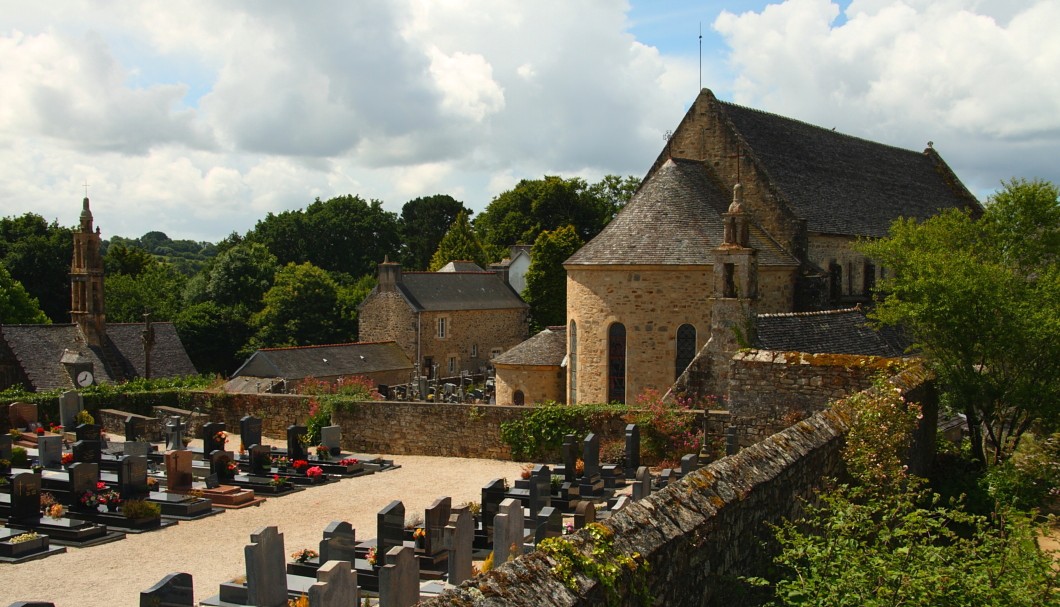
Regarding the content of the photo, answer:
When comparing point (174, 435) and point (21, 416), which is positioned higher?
point (21, 416)

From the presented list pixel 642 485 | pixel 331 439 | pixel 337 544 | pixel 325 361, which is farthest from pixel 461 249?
pixel 337 544

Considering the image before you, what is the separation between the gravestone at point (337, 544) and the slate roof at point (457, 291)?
41.4 meters

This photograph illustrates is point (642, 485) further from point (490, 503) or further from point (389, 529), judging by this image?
point (389, 529)

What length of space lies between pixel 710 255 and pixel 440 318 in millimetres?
31436

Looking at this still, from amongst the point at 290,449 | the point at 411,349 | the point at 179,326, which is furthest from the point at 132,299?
the point at 290,449

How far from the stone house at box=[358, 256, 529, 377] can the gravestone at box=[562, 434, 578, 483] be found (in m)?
31.8

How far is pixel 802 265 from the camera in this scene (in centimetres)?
2884

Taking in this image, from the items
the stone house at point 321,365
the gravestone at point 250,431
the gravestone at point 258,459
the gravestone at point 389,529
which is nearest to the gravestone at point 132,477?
the gravestone at point 258,459

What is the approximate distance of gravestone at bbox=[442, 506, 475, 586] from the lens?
13141 mm

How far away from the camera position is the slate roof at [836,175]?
104 feet

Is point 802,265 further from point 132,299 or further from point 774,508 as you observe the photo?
point 132,299

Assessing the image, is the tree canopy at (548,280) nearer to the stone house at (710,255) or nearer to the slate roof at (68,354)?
the slate roof at (68,354)

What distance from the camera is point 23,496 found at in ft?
53.0

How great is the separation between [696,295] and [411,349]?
30550 mm
